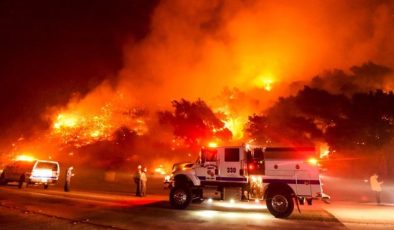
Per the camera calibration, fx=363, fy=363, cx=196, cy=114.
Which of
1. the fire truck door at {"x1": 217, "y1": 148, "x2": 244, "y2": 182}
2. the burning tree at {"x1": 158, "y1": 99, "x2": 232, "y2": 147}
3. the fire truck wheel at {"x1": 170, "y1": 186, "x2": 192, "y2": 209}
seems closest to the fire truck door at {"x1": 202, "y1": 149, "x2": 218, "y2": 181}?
the fire truck door at {"x1": 217, "y1": 148, "x2": 244, "y2": 182}

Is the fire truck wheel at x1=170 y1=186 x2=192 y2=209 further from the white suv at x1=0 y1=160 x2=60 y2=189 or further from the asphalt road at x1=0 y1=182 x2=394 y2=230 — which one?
the white suv at x1=0 y1=160 x2=60 y2=189

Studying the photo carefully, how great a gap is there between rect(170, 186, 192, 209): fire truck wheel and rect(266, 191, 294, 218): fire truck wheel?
328 cm

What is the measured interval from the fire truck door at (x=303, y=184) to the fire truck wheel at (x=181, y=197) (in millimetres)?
4259

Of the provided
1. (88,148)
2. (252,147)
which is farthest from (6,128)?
(252,147)

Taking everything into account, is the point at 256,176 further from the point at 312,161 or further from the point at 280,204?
the point at 312,161

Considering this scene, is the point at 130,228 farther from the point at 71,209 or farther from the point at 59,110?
the point at 59,110

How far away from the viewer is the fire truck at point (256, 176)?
12820 millimetres

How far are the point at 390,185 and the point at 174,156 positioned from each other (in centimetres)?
1906

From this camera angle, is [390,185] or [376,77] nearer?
[390,185]

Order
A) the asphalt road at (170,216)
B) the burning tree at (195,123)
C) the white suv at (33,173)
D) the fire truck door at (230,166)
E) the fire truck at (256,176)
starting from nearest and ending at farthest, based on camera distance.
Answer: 1. the asphalt road at (170,216)
2. the fire truck at (256,176)
3. the fire truck door at (230,166)
4. the white suv at (33,173)
5. the burning tree at (195,123)

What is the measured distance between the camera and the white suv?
71.6 ft

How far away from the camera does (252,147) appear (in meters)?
14.4

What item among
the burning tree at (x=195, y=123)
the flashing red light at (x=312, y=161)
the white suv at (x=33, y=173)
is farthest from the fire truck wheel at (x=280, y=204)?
the burning tree at (x=195, y=123)

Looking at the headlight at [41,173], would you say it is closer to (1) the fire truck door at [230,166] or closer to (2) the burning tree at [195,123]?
(1) the fire truck door at [230,166]
